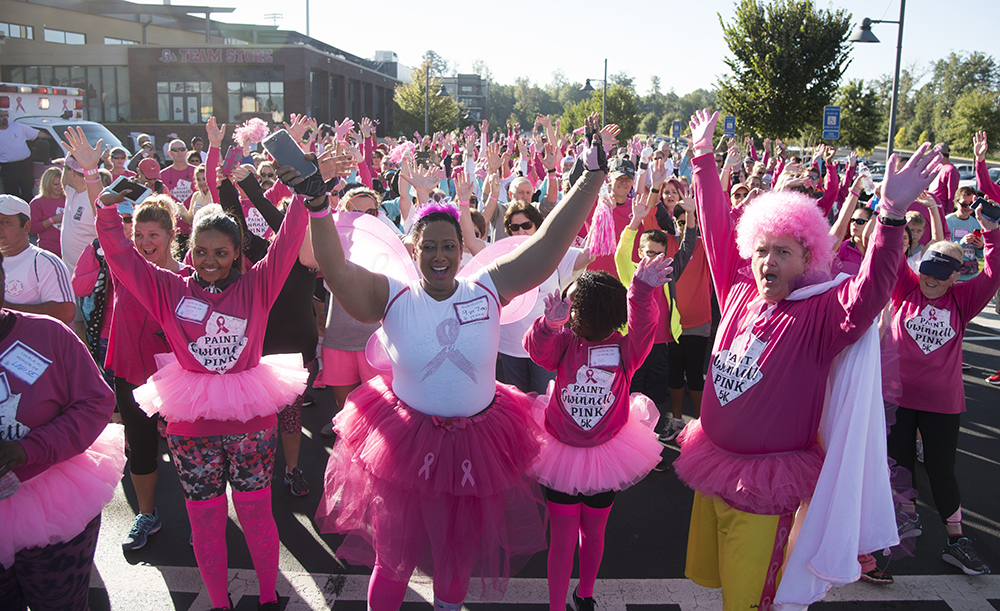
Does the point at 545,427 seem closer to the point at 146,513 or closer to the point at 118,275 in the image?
the point at 118,275

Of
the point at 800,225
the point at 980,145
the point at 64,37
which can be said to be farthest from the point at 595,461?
the point at 64,37

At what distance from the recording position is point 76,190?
5559 mm

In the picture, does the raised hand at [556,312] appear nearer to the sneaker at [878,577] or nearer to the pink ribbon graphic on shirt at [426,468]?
the pink ribbon graphic on shirt at [426,468]

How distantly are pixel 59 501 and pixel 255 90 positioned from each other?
40.9m

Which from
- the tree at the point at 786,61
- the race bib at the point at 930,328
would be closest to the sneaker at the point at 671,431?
the race bib at the point at 930,328

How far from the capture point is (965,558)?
3674mm

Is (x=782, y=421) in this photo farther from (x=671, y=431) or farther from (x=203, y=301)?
(x=671, y=431)

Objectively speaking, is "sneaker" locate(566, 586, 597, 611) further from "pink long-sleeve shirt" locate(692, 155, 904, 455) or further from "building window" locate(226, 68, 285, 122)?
"building window" locate(226, 68, 285, 122)

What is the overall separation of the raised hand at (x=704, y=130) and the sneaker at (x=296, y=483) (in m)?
3.34

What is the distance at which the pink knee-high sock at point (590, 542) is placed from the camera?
10.2 ft

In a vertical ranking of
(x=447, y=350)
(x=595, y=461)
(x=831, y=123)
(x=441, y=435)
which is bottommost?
(x=595, y=461)

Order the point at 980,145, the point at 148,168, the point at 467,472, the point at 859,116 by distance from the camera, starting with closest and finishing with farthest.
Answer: the point at 467,472
the point at 980,145
the point at 148,168
the point at 859,116

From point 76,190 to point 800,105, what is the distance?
24.5 meters

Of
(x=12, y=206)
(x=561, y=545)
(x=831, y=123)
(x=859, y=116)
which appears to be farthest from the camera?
(x=859, y=116)
